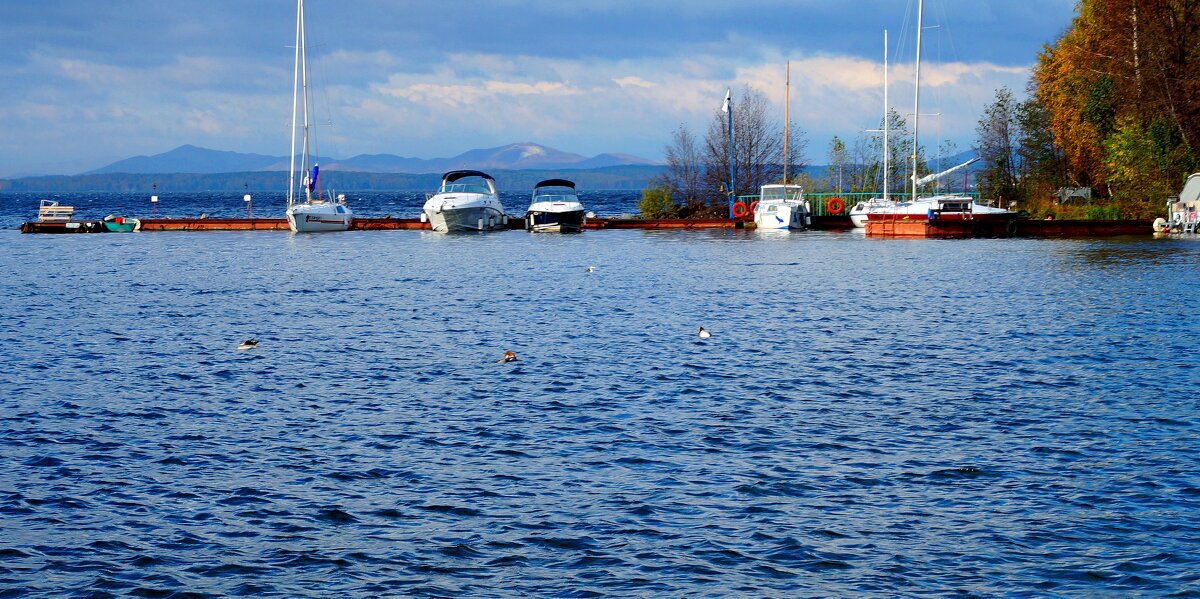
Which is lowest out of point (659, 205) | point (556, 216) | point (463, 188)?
point (556, 216)

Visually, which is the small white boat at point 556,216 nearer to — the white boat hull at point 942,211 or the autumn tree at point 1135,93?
the white boat hull at point 942,211

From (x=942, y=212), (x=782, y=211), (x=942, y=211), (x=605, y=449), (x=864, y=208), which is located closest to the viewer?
(x=605, y=449)

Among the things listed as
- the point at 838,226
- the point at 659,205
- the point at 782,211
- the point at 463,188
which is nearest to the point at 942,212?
the point at 782,211

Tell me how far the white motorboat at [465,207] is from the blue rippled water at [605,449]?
42.8m

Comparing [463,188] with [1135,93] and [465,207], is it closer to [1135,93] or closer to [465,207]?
[465,207]

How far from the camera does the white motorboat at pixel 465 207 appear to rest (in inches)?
3093

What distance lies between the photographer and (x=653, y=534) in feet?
40.1

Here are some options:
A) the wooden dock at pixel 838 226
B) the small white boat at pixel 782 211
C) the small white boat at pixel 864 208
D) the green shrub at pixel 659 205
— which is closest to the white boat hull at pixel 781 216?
the small white boat at pixel 782 211

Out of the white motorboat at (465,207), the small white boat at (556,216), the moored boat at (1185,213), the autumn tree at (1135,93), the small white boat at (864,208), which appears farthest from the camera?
the small white boat at (556,216)

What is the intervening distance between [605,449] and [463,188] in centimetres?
6841

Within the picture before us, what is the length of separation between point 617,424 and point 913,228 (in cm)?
5867

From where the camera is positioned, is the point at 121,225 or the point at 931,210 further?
the point at 121,225

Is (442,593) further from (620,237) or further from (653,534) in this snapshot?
(620,237)

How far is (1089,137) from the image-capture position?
242 ft
